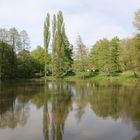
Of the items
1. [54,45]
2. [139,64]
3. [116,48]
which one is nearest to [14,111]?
[139,64]

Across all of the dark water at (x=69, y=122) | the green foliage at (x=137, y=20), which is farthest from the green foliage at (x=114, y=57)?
the dark water at (x=69, y=122)

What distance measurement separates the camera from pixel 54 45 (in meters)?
58.6

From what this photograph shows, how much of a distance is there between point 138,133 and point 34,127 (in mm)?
4555

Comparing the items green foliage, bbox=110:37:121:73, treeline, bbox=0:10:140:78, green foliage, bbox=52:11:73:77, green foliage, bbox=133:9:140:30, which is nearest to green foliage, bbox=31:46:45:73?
treeline, bbox=0:10:140:78

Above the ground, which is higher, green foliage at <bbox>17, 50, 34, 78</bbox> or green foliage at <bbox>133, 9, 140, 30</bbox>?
green foliage at <bbox>133, 9, 140, 30</bbox>

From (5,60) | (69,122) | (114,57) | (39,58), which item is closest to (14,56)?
(5,60)

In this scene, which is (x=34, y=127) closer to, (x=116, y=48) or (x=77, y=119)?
(x=77, y=119)

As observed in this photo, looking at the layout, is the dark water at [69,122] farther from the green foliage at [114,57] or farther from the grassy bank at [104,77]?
the green foliage at [114,57]

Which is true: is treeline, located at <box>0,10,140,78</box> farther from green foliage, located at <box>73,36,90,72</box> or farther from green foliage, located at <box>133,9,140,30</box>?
green foliage, located at <box>133,9,140,30</box>

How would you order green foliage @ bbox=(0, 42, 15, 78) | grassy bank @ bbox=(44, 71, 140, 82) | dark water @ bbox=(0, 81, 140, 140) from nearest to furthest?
dark water @ bbox=(0, 81, 140, 140)
grassy bank @ bbox=(44, 71, 140, 82)
green foliage @ bbox=(0, 42, 15, 78)

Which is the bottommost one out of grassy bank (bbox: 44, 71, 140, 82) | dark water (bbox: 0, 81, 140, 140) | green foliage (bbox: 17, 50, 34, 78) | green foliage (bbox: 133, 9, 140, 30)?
dark water (bbox: 0, 81, 140, 140)

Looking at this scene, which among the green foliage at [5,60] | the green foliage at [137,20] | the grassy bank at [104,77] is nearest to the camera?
the green foliage at [137,20]

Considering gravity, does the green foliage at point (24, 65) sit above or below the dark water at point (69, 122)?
above

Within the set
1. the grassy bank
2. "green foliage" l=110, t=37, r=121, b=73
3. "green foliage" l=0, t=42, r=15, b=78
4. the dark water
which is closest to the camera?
the dark water
